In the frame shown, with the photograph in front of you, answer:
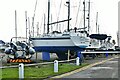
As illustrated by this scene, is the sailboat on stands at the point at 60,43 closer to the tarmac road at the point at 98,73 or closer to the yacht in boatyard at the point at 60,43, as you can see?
the yacht in boatyard at the point at 60,43

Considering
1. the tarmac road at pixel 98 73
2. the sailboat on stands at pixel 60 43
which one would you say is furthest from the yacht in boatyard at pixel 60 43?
the tarmac road at pixel 98 73

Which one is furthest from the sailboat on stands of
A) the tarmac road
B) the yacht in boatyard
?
the tarmac road

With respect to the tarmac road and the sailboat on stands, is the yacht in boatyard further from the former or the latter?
the tarmac road

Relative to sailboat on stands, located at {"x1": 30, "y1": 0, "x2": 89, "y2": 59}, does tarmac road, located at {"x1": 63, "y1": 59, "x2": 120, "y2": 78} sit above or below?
below

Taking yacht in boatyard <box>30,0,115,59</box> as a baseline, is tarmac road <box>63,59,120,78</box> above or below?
below

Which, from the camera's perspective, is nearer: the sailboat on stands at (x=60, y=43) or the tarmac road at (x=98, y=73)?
the tarmac road at (x=98, y=73)

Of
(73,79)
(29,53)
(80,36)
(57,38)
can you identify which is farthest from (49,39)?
(73,79)

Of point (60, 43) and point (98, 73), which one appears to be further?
point (60, 43)

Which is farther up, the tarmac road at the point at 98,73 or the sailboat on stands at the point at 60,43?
the sailboat on stands at the point at 60,43

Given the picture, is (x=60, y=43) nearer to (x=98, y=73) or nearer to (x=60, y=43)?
(x=60, y=43)

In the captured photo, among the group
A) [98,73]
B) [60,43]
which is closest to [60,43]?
[60,43]

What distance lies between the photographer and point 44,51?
39.7m

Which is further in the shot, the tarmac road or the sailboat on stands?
the sailboat on stands

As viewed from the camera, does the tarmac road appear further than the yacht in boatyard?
No
